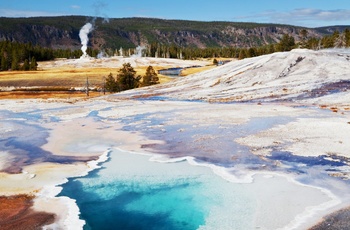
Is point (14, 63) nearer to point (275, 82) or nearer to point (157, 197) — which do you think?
point (275, 82)

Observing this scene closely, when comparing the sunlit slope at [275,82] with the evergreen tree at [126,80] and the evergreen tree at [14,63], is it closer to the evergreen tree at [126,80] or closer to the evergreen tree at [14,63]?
the evergreen tree at [126,80]

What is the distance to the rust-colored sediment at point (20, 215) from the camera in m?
11.3

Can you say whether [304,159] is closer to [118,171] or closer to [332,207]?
[332,207]

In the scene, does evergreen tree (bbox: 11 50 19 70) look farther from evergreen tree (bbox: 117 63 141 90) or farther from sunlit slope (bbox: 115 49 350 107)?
sunlit slope (bbox: 115 49 350 107)

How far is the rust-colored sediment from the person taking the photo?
1127 cm


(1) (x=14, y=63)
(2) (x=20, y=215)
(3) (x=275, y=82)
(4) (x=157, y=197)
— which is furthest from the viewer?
(1) (x=14, y=63)

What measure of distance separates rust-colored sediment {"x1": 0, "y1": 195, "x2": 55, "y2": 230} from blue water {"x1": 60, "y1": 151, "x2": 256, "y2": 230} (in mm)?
1197

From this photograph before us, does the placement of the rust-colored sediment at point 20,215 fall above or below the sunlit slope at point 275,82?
below

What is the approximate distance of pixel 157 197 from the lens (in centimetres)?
1385

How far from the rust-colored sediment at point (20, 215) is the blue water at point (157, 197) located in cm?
120

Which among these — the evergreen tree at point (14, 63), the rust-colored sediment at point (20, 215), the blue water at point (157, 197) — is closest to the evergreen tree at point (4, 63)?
the evergreen tree at point (14, 63)

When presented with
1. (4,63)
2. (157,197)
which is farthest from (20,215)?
(4,63)

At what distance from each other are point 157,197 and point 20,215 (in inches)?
178

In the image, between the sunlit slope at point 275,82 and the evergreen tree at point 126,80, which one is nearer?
the sunlit slope at point 275,82
